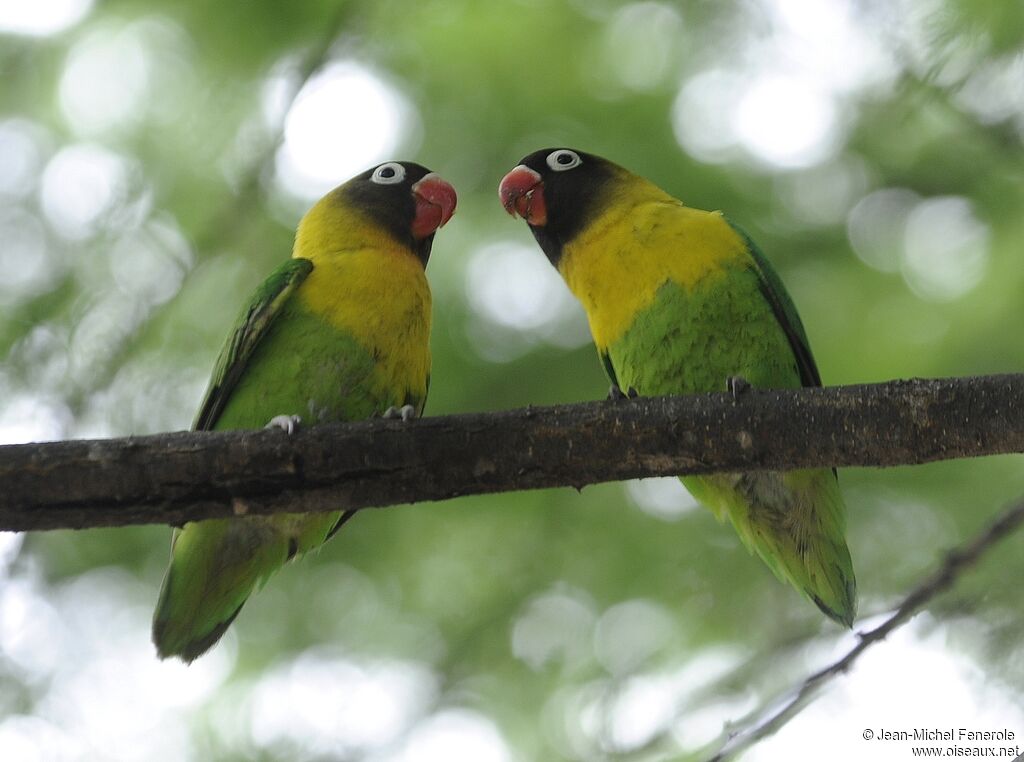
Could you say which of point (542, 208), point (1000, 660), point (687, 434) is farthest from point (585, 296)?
point (1000, 660)

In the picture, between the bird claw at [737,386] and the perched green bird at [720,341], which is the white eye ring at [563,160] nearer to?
the perched green bird at [720,341]

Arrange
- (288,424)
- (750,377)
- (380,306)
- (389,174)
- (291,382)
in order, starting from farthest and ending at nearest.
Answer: (389,174) → (380,306) → (291,382) → (750,377) → (288,424)

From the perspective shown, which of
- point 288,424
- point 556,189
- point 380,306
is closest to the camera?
point 288,424

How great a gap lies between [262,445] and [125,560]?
9.00 ft

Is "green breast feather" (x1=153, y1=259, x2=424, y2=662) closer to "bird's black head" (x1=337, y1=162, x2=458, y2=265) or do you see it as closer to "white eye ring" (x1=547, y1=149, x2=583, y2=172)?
"bird's black head" (x1=337, y1=162, x2=458, y2=265)

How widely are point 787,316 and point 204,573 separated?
8.49 feet

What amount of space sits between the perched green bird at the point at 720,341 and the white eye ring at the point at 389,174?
3.54 feet

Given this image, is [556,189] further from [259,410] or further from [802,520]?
[802,520]

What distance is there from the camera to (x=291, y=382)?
410 cm

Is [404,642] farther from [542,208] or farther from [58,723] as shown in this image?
[542,208]

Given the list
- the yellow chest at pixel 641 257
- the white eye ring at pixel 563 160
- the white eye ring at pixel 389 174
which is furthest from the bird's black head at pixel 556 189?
the white eye ring at pixel 389 174

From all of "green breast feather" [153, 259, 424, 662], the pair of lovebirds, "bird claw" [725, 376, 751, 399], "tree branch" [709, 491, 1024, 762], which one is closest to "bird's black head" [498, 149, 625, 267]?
the pair of lovebirds

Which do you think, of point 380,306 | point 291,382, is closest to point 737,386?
point 380,306

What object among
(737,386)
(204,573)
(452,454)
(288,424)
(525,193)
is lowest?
(204,573)
